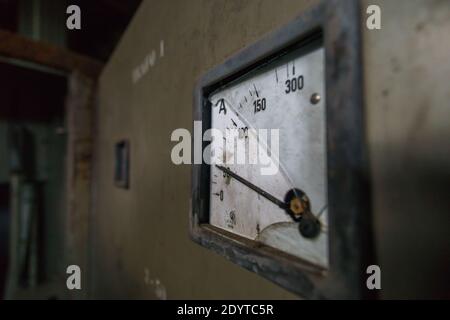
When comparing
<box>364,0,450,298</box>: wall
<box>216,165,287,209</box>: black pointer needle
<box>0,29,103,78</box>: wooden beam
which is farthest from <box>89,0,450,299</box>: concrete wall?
<box>0,29,103,78</box>: wooden beam

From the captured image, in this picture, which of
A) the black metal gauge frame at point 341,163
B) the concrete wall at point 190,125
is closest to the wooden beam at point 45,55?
the concrete wall at point 190,125

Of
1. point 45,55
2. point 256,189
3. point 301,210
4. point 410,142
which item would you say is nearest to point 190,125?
point 256,189

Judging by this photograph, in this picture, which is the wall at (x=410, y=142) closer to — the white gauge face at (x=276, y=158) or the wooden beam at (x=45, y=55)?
the white gauge face at (x=276, y=158)

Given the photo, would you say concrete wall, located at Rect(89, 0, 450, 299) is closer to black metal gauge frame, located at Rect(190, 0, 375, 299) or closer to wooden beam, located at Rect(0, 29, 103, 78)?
black metal gauge frame, located at Rect(190, 0, 375, 299)

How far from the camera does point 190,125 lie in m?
0.69

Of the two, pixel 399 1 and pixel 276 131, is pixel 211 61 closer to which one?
pixel 276 131

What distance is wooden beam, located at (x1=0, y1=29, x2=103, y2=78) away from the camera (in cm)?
151

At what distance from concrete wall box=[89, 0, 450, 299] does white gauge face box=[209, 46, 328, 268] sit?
0.07m

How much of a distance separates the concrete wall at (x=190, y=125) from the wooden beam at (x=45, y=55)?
1.44ft

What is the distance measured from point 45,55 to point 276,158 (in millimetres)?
1729

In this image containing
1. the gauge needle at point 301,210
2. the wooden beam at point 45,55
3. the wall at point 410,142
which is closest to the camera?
the wall at point 410,142

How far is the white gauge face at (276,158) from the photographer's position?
0.38 metres
